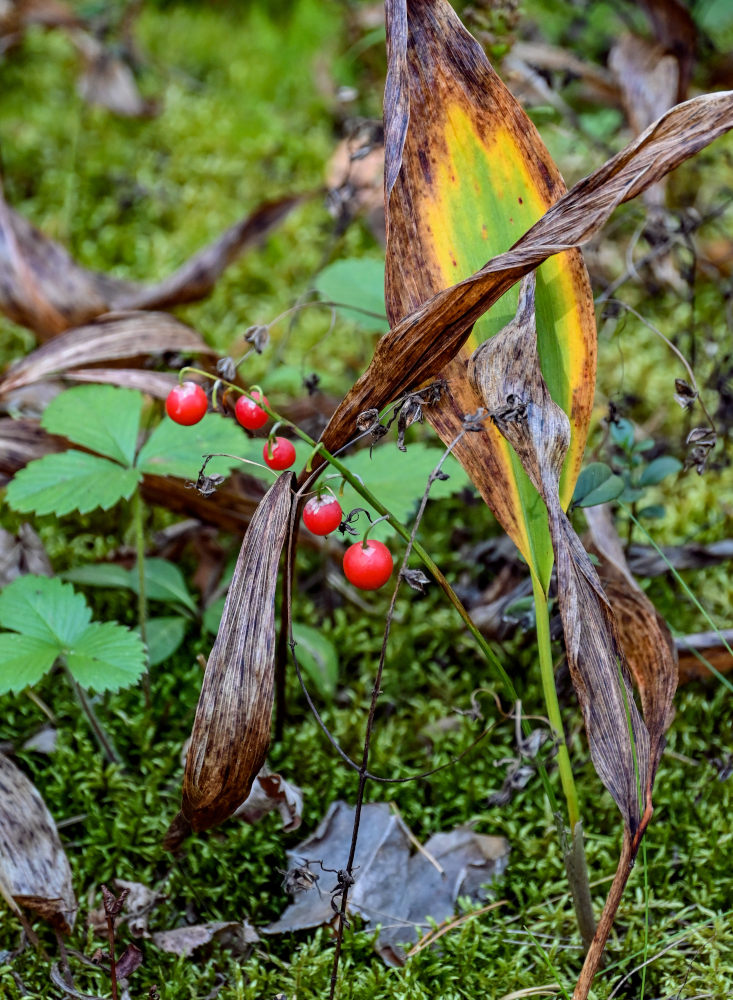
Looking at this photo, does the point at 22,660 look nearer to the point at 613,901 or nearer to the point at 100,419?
the point at 100,419

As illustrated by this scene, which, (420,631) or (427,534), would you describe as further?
(427,534)

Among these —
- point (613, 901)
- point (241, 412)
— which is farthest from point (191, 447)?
point (613, 901)

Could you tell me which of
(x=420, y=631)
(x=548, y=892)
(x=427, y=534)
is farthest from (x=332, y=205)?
(x=548, y=892)

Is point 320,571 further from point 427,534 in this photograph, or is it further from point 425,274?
point 425,274

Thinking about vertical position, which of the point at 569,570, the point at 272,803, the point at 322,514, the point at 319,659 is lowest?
the point at 272,803

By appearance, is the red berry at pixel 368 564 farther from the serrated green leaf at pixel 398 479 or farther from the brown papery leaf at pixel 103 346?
the brown papery leaf at pixel 103 346

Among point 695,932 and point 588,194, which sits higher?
point 588,194
